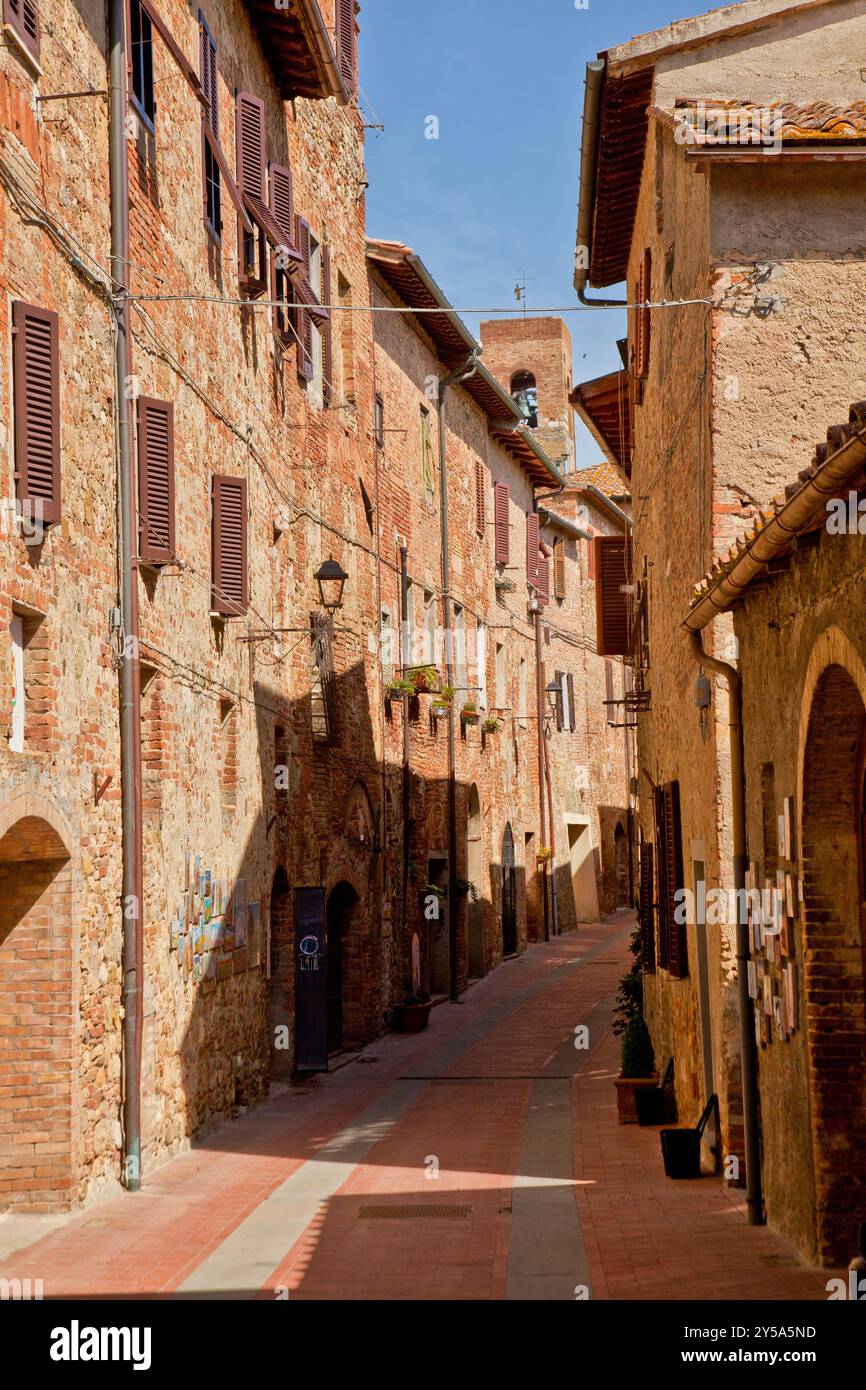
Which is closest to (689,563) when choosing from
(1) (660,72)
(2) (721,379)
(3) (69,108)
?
(2) (721,379)

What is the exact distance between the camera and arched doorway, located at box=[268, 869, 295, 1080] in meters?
17.2

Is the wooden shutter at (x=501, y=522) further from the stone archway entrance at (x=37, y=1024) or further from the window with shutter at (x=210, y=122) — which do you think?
the stone archway entrance at (x=37, y=1024)

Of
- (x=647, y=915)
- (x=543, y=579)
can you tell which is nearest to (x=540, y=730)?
(x=543, y=579)

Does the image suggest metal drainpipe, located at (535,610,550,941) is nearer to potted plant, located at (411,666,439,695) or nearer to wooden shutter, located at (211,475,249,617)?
potted plant, located at (411,666,439,695)

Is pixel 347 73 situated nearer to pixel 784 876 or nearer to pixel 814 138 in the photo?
pixel 814 138

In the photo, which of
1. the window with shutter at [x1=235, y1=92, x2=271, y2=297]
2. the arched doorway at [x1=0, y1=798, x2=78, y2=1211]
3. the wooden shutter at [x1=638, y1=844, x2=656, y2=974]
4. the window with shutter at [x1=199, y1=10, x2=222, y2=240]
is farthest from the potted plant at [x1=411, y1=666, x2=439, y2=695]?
the arched doorway at [x1=0, y1=798, x2=78, y2=1211]

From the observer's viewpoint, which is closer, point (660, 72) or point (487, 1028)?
point (660, 72)

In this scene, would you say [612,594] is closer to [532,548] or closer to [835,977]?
[835,977]

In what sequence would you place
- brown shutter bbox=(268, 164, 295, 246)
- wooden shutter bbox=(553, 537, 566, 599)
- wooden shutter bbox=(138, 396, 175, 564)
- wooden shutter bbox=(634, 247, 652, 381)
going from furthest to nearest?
wooden shutter bbox=(553, 537, 566, 599) < brown shutter bbox=(268, 164, 295, 246) < wooden shutter bbox=(634, 247, 652, 381) < wooden shutter bbox=(138, 396, 175, 564)

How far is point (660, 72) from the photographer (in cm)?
1288

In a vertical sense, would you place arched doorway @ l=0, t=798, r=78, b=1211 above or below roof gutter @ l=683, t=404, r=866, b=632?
below

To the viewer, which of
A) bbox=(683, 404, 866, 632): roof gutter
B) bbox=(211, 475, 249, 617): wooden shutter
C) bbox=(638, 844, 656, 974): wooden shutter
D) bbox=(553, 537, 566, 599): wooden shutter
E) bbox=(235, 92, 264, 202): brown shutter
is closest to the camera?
bbox=(683, 404, 866, 632): roof gutter

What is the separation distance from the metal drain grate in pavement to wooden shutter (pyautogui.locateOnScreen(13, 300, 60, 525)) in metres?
5.04

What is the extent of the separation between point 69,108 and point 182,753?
5.11m
